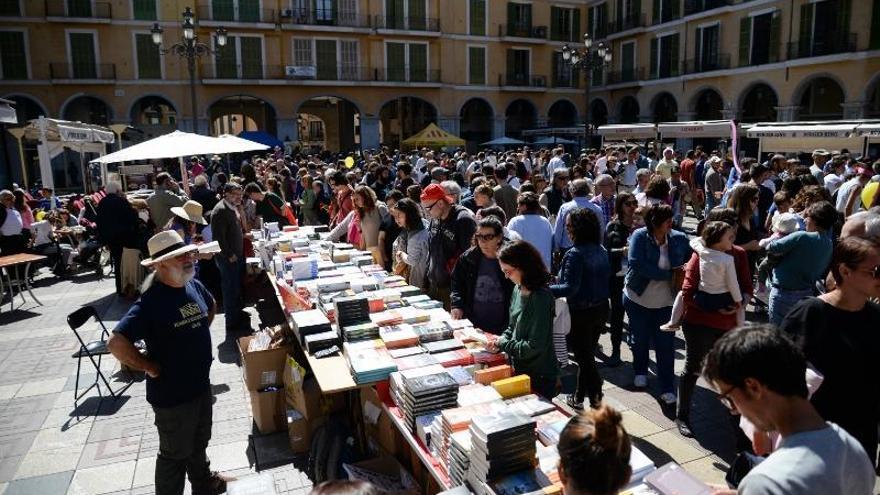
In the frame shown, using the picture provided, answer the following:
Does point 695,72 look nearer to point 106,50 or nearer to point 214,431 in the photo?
point 106,50

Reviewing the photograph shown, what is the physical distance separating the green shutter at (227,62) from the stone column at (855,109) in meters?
25.2

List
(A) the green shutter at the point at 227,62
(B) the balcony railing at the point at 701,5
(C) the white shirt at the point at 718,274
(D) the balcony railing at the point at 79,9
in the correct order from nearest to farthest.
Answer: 1. (C) the white shirt at the point at 718,274
2. (D) the balcony railing at the point at 79,9
3. (B) the balcony railing at the point at 701,5
4. (A) the green shutter at the point at 227,62

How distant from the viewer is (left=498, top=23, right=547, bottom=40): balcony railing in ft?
104

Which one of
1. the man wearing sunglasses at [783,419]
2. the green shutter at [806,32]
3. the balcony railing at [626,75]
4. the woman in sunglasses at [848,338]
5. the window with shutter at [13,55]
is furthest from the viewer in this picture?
the balcony railing at [626,75]

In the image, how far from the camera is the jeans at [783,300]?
13.8ft

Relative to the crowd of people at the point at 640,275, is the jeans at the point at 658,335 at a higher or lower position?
lower

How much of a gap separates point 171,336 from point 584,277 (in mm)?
2736

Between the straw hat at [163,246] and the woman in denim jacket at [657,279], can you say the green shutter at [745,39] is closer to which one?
the woman in denim jacket at [657,279]

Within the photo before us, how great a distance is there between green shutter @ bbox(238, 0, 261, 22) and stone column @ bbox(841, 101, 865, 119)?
80.9 ft

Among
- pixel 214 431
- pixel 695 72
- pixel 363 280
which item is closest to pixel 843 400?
pixel 363 280

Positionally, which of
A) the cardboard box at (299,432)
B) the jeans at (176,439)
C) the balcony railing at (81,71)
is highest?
the balcony railing at (81,71)

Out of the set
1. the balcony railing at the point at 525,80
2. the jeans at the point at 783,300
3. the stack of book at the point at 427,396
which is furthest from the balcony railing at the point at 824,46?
the stack of book at the point at 427,396

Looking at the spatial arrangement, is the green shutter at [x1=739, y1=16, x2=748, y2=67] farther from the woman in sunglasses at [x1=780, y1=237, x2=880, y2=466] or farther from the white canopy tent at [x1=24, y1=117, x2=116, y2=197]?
the woman in sunglasses at [x1=780, y1=237, x2=880, y2=466]

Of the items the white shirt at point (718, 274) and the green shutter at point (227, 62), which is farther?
the green shutter at point (227, 62)
